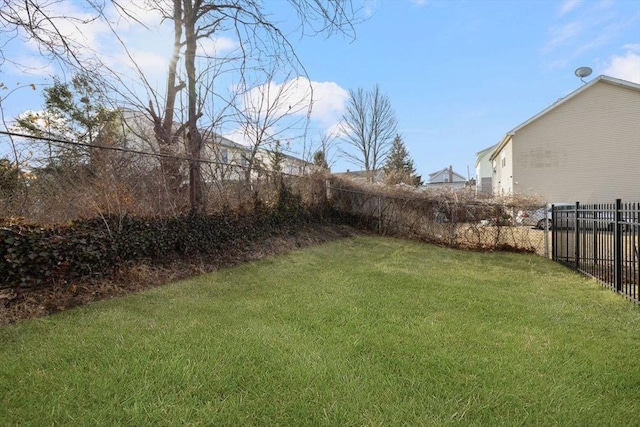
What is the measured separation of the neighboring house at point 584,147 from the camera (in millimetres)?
17625

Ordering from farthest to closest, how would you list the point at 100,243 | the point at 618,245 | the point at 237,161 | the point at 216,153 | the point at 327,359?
the point at 237,161
the point at 216,153
the point at 618,245
the point at 100,243
the point at 327,359

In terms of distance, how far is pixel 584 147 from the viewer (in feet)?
60.2

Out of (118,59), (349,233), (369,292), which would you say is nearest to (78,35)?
(118,59)

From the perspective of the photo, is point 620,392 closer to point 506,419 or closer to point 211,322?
point 506,419

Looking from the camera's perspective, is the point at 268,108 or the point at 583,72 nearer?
the point at 268,108

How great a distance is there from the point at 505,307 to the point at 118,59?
732cm

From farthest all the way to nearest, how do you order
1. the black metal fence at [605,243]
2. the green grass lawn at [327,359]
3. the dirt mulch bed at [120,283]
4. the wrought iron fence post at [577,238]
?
the wrought iron fence post at [577,238]
the black metal fence at [605,243]
the dirt mulch bed at [120,283]
the green grass lawn at [327,359]

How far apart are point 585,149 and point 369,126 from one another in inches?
550

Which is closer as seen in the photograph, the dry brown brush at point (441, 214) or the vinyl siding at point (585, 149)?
the dry brown brush at point (441, 214)

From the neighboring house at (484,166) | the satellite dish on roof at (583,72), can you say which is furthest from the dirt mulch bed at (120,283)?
the neighboring house at (484,166)

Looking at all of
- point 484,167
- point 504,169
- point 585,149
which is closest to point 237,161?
point 585,149

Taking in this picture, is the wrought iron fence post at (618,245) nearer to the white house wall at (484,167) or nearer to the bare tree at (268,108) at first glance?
the bare tree at (268,108)

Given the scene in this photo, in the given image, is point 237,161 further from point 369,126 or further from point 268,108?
point 369,126

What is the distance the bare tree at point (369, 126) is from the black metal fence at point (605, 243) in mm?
19777
